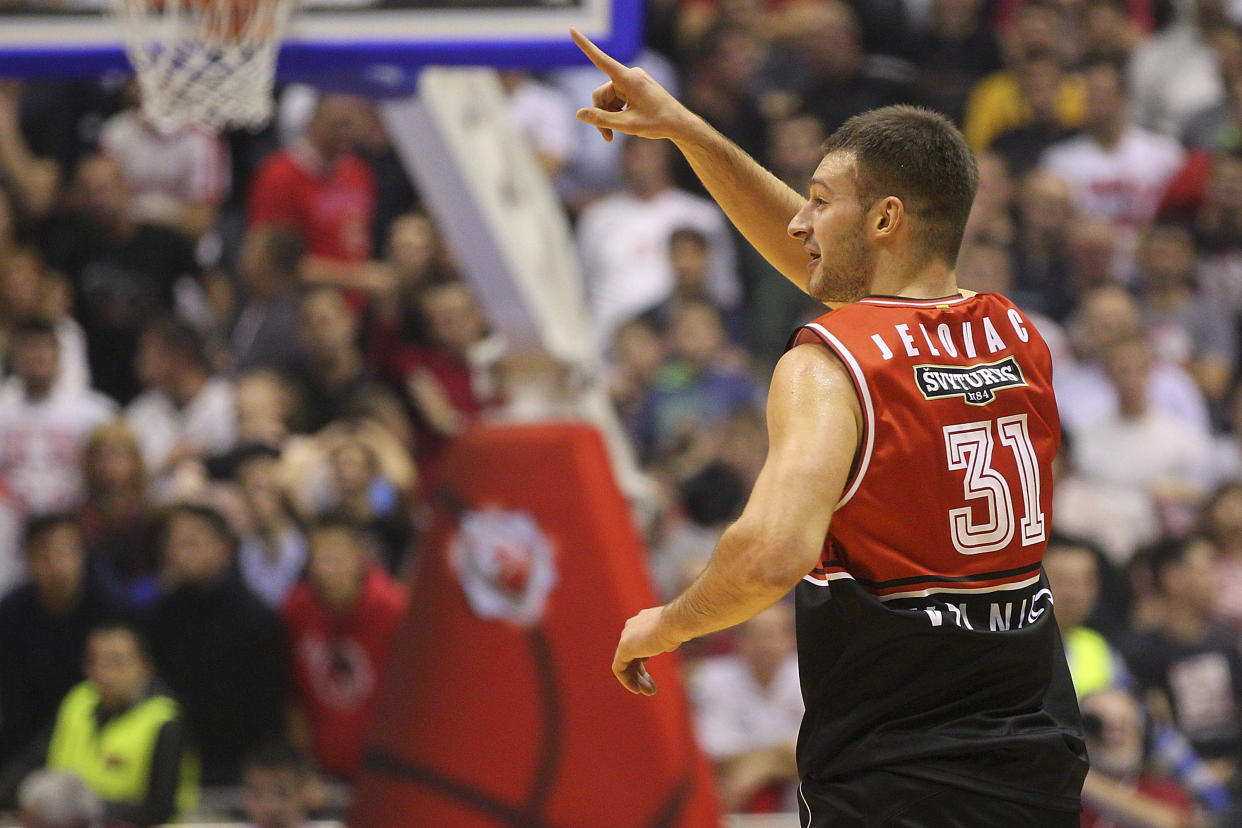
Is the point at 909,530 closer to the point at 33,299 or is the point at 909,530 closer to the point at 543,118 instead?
the point at 33,299

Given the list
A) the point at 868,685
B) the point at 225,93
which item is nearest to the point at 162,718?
the point at 225,93

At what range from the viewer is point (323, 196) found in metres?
9.69

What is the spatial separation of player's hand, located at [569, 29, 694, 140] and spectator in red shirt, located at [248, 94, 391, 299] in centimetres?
608

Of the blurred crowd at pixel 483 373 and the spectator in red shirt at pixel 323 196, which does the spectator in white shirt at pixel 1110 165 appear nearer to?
the blurred crowd at pixel 483 373

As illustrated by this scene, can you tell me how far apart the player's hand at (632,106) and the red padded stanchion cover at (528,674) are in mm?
2845

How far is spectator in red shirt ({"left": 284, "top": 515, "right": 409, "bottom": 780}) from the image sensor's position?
7414mm

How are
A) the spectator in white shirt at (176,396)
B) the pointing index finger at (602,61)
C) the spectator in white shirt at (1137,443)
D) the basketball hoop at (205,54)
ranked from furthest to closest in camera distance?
1. the spectator in white shirt at (176,396)
2. the spectator in white shirt at (1137,443)
3. the basketball hoop at (205,54)
4. the pointing index finger at (602,61)

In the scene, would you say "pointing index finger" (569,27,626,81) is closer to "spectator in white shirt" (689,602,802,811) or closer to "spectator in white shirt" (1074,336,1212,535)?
"spectator in white shirt" (689,602,802,811)

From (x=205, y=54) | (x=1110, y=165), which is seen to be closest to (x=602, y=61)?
(x=205, y=54)

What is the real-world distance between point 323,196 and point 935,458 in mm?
7219

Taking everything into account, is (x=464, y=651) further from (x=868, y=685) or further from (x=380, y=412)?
(x=868, y=685)

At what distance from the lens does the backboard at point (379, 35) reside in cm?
548

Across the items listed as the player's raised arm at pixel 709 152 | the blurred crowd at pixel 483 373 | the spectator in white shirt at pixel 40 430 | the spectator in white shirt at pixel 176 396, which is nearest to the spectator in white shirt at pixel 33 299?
the blurred crowd at pixel 483 373

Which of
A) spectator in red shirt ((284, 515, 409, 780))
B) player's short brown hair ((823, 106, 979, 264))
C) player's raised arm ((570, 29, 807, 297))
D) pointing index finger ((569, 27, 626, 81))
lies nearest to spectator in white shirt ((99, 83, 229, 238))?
spectator in red shirt ((284, 515, 409, 780))
